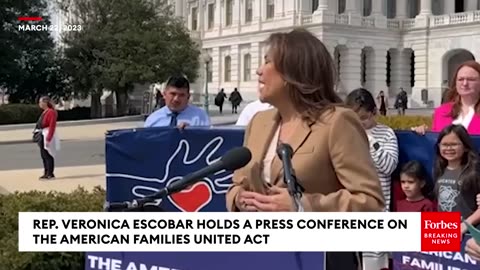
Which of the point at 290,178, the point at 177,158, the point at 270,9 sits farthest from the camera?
the point at 270,9

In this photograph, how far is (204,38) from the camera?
7138 centimetres

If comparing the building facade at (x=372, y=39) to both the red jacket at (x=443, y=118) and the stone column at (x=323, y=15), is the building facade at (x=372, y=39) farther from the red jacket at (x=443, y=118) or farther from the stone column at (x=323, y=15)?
the red jacket at (x=443, y=118)

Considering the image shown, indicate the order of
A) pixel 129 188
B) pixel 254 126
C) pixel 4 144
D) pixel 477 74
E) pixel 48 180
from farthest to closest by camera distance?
pixel 4 144, pixel 48 180, pixel 129 188, pixel 477 74, pixel 254 126

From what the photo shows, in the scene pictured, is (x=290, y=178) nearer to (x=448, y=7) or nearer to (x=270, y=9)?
(x=270, y=9)

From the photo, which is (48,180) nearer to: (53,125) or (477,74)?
(53,125)

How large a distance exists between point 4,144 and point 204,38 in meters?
46.7

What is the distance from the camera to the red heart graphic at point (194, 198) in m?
5.14

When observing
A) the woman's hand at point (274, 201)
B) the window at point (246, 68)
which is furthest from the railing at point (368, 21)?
the woman's hand at point (274, 201)

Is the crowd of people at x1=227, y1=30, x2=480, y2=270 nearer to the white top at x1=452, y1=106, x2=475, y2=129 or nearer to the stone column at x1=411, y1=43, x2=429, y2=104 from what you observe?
the white top at x1=452, y1=106, x2=475, y2=129

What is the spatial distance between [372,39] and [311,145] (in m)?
59.6

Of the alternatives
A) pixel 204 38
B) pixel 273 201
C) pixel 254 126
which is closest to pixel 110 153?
pixel 254 126

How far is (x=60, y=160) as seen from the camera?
64.8ft

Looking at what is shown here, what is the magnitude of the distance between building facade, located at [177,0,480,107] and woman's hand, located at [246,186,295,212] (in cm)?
5377
